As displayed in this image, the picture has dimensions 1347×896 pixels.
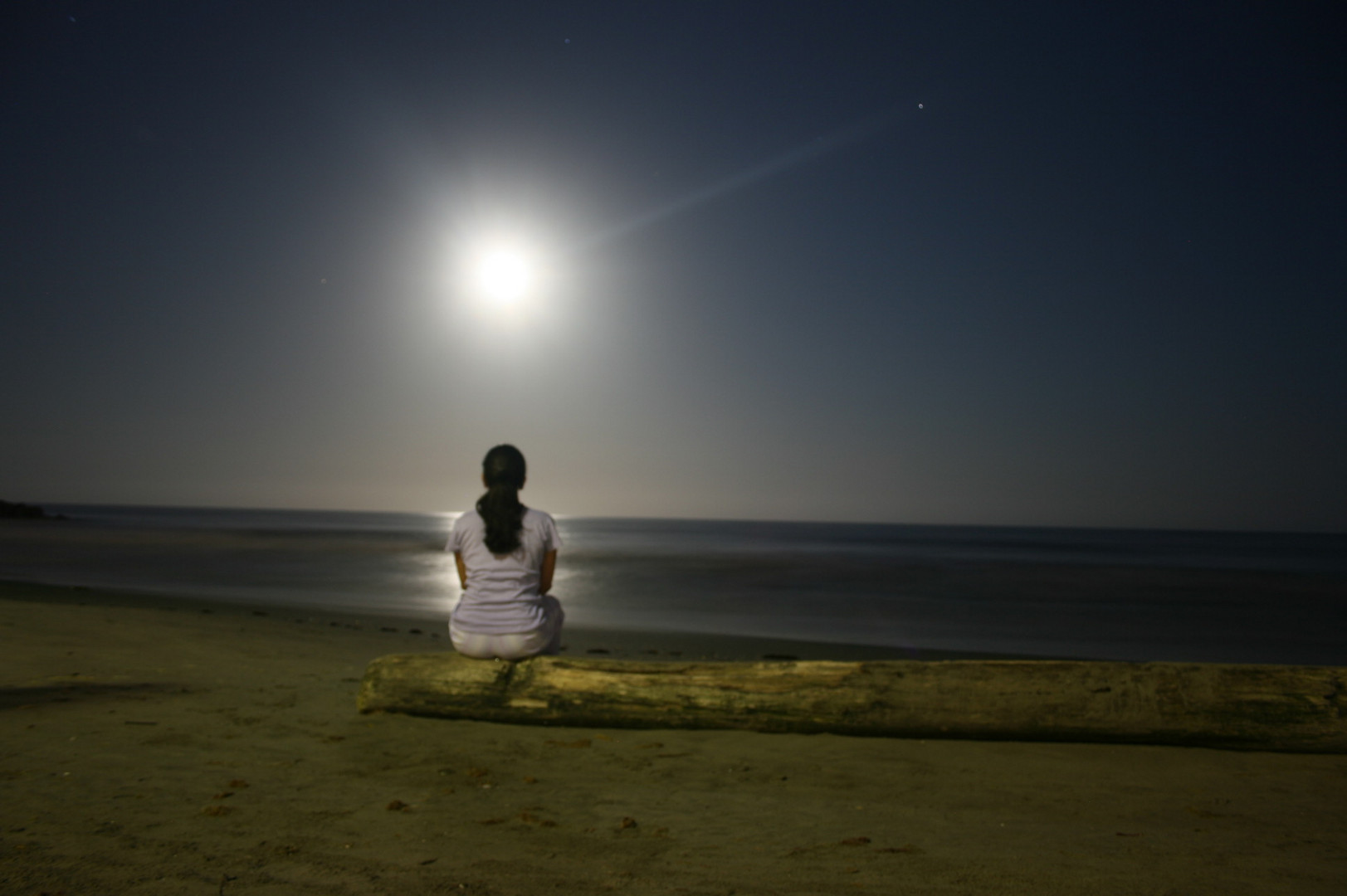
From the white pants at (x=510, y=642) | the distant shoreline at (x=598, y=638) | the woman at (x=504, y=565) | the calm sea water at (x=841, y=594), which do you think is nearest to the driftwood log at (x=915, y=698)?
the white pants at (x=510, y=642)

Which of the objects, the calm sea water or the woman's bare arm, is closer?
the woman's bare arm

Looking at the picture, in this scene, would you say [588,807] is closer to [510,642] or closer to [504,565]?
[510,642]

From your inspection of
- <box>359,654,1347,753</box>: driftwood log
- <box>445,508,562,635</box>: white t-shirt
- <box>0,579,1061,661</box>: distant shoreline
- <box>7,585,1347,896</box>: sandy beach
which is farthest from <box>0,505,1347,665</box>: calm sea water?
<box>445,508,562,635</box>: white t-shirt

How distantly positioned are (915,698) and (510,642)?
2581 mm

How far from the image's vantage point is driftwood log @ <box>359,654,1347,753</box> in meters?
4.65

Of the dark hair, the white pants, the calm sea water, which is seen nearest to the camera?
the dark hair

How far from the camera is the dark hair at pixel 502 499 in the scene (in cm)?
484

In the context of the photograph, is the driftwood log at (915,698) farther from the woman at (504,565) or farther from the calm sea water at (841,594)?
the calm sea water at (841,594)

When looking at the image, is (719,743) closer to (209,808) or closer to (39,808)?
(209,808)

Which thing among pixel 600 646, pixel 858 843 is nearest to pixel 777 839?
pixel 858 843

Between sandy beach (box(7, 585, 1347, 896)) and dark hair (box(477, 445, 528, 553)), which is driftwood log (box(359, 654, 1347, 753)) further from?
dark hair (box(477, 445, 528, 553))

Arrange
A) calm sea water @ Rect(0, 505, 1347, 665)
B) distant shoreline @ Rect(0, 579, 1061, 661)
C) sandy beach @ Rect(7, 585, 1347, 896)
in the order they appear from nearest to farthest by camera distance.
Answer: sandy beach @ Rect(7, 585, 1347, 896)
distant shoreline @ Rect(0, 579, 1061, 661)
calm sea water @ Rect(0, 505, 1347, 665)

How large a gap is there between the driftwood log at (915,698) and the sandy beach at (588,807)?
109mm

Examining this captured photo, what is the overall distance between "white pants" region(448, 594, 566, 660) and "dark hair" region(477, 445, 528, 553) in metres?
0.48
